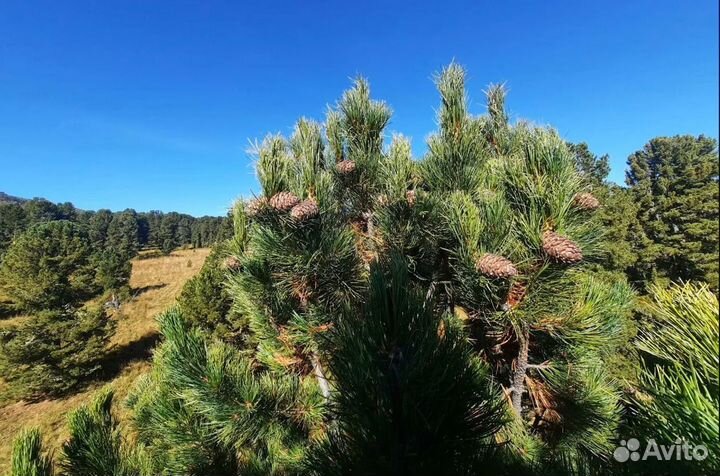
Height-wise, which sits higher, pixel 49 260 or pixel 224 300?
pixel 49 260

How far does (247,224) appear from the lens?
8.91 feet

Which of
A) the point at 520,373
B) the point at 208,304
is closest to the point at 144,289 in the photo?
the point at 208,304

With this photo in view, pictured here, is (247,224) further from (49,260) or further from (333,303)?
(49,260)

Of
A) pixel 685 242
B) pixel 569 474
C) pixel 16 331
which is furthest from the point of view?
pixel 685 242

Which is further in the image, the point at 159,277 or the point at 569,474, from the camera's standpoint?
the point at 159,277

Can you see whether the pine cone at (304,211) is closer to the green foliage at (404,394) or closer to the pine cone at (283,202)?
the pine cone at (283,202)

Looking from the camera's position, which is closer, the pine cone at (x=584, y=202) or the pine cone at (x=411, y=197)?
the pine cone at (x=584, y=202)

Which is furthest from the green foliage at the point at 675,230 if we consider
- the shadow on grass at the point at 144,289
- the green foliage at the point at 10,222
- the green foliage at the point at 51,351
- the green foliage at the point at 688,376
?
the green foliage at the point at 10,222

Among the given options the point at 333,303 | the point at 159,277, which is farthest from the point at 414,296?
the point at 159,277

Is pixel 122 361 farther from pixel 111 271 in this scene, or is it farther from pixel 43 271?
pixel 111 271

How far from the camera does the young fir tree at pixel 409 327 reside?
3.21 ft

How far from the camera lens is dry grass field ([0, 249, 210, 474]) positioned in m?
11.4

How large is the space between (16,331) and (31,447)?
59.4 feet

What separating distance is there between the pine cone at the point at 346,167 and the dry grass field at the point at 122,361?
5.33ft
